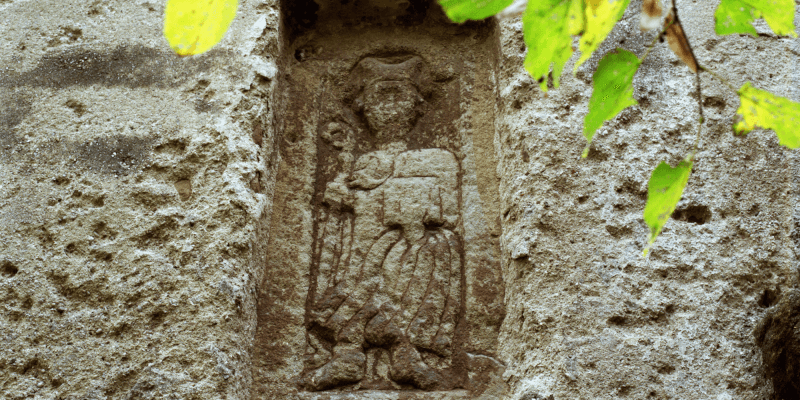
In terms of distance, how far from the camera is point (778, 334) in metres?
1.70

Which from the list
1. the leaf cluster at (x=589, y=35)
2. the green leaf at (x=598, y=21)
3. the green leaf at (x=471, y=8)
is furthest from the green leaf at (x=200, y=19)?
the green leaf at (x=598, y=21)

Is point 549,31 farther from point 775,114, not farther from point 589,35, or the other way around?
point 775,114

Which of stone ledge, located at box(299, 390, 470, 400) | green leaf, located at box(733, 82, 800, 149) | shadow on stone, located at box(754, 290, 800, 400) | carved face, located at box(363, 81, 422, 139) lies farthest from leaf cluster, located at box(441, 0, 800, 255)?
carved face, located at box(363, 81, 422, 139)

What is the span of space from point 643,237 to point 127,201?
1.62 m

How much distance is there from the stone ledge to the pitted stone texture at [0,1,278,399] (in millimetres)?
240

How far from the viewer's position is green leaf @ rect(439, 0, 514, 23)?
1.82ft

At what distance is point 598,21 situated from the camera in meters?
0.60

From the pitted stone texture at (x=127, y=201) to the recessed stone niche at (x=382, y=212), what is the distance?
0.18m

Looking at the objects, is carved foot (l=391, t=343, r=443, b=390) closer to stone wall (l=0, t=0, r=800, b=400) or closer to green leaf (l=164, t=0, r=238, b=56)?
stone wall (l=0, t=0, r=800, b=400)

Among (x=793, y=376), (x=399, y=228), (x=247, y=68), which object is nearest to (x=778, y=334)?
(x=793, y=376)

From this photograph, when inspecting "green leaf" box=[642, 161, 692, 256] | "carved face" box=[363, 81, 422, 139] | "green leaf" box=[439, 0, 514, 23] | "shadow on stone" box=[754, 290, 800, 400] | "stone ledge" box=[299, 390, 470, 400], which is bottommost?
"stone ledge" box=[299, 390, 470, 400]

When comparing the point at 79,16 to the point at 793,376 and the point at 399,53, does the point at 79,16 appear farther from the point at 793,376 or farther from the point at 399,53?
the point at 793,376

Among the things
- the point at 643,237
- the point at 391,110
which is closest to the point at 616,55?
the point at 643,237

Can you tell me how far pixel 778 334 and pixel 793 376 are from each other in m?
0.12
